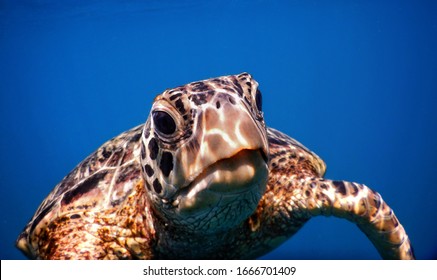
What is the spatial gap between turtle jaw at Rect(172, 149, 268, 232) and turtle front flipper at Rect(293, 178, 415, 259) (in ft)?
2.13

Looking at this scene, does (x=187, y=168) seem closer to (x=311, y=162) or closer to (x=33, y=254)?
(x=311, y=162)

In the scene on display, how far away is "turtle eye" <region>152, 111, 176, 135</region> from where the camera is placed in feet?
6.29

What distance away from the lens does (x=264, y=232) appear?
9.09 feet

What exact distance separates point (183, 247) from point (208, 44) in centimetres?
4367

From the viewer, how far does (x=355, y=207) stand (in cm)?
255

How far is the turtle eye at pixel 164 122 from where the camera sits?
192cm

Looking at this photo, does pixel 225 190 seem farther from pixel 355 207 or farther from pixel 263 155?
pixel 355 207

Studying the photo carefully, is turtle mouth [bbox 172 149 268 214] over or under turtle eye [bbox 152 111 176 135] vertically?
under

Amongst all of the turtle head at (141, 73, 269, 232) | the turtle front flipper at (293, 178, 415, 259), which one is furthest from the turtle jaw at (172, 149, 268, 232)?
the turtle front flipper at (293, 178, 415, 259)

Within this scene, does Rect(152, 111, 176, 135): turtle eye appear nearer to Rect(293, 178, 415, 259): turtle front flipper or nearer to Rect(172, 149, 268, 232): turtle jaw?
Rect(172, 149, 268, 232): turtle jaw

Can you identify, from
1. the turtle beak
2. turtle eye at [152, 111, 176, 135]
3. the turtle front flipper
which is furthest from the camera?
the turtle front flipper

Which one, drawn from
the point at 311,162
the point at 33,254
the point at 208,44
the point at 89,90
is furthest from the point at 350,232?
the point at 89,90

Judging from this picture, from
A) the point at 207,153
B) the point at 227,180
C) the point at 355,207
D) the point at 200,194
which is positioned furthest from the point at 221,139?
the point at 355,207

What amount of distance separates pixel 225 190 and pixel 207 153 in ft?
0.68
